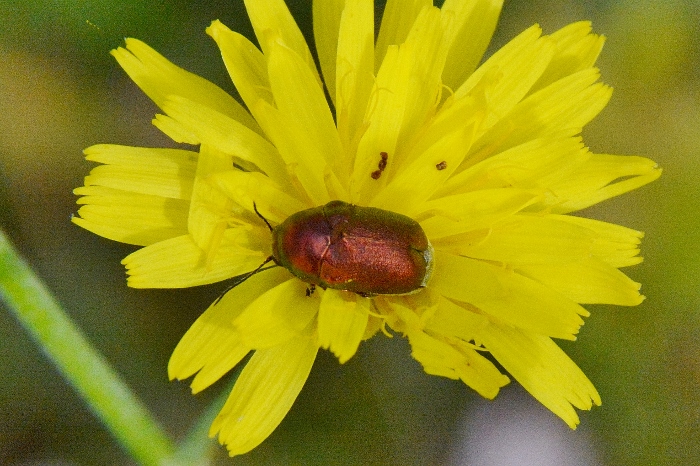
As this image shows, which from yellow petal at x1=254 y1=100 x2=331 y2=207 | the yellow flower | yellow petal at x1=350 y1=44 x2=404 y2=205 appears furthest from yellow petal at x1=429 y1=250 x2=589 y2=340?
yellow petal at x1=254 y1=100 x2=331 y2=207

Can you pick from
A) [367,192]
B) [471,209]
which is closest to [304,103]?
[367,192]

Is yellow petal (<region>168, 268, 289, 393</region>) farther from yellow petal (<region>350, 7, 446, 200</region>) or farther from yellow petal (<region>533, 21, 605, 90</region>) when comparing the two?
yellow petal (<region>533, 21, 605, 90</region>)

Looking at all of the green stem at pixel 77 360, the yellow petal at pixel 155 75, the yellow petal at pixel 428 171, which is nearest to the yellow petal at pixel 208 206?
the yellow petal at pixel 155 75

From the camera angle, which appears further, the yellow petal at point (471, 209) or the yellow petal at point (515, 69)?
the yellow petal at point (515, 69)

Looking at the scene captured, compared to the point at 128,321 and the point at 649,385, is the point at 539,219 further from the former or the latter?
the point at 128,321

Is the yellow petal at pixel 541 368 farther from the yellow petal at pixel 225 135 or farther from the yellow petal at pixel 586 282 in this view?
the yellow petal at pixel 225 135

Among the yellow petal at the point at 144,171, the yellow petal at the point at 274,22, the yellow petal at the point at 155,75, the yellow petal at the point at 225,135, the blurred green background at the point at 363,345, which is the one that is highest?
the yellow petal at the point at 274,22

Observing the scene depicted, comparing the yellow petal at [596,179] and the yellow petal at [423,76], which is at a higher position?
the yellow petal at [423,76]

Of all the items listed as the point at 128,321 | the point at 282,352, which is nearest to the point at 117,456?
the point at 128,321
